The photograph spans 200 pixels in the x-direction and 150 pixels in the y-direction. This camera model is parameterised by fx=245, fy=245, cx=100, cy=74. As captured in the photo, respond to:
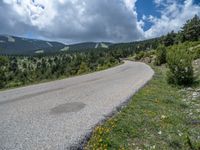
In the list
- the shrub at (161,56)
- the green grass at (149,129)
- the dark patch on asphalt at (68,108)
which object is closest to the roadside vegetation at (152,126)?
the green grass at (149,129)

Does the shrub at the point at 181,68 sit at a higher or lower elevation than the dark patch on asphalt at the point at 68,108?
higher

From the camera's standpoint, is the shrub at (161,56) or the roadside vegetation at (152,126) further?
the shrub at (161,56)

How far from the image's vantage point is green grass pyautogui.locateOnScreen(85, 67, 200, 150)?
633 centimetres

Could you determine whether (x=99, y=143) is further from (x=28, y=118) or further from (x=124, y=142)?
(x=28, y=118)

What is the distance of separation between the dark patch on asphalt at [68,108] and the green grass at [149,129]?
186 cm

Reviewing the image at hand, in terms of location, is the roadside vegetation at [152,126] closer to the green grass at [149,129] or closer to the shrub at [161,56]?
the green grass at [149,129]

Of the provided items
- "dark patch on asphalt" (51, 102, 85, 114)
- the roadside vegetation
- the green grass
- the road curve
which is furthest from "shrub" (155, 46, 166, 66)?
"dark patch on asphalt" (51, 102, 85, 114)

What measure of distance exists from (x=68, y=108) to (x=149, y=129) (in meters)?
3.85

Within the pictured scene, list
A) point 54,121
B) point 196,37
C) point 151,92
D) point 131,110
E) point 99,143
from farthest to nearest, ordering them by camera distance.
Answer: point 196,37
point 151,92
point 131,110
point 54,121
point 99,143

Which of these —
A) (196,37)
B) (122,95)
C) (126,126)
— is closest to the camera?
(126,126)

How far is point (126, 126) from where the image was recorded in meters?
7.61

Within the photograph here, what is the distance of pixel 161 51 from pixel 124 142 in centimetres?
4079

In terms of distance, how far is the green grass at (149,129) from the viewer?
6.33 m

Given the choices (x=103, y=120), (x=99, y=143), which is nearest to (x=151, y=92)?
(x=103, y=120)
